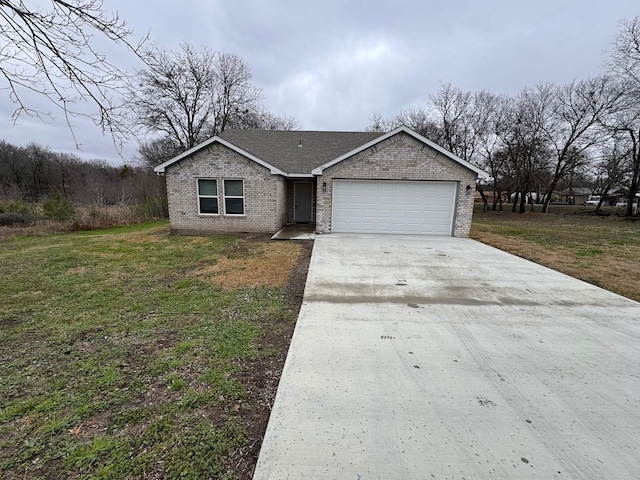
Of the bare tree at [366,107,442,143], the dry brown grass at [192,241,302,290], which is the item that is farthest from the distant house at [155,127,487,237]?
the bare tree at [366,107,442,143]

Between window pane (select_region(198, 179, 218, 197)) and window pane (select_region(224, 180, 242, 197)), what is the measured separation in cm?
40

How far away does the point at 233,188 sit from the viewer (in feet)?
37.4

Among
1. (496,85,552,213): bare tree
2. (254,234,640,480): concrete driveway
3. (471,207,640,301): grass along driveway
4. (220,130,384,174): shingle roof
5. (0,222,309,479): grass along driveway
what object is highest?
(496,85,552,213): bare tree

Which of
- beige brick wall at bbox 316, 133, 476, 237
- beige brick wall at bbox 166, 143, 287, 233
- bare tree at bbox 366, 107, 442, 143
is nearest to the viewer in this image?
beige brick wall at bbox 316, 133, 476, 237

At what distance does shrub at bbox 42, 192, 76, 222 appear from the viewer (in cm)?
1373

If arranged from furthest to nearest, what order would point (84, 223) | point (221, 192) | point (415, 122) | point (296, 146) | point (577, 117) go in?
point (415, 122), point (577, 117), point (296, 146), point (84, 223), point (221, 192)

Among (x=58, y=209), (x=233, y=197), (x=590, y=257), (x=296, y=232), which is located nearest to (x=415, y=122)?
(x=296, y=232)

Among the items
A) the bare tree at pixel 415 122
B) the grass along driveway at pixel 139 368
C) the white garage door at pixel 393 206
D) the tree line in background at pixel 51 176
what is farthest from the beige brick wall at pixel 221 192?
the bare tree at pixel 415 122

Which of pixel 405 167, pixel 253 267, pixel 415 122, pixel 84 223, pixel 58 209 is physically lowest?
pixel 253 267

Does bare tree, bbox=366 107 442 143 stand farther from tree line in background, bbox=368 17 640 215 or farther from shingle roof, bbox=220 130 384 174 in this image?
shingle roof, bbox=220 130 384 174

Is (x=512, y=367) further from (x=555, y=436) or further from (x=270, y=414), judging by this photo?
(x=270, y=414)

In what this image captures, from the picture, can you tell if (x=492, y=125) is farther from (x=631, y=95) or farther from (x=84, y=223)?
(x=84, y=223)

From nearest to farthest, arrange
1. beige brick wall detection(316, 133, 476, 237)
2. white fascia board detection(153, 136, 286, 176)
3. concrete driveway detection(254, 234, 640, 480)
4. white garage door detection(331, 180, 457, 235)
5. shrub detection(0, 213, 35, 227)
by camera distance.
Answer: concrete driveway detection(254, 234, 640, 480), beige brick wall detection(316, 133, 476, 237), white fascia board detection(153, 136, 286, 176), white garage door detection(331, 180, 457, 235), shrub detection(0, 213, 35, 227)

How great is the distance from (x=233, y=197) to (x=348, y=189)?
470 centimetres
